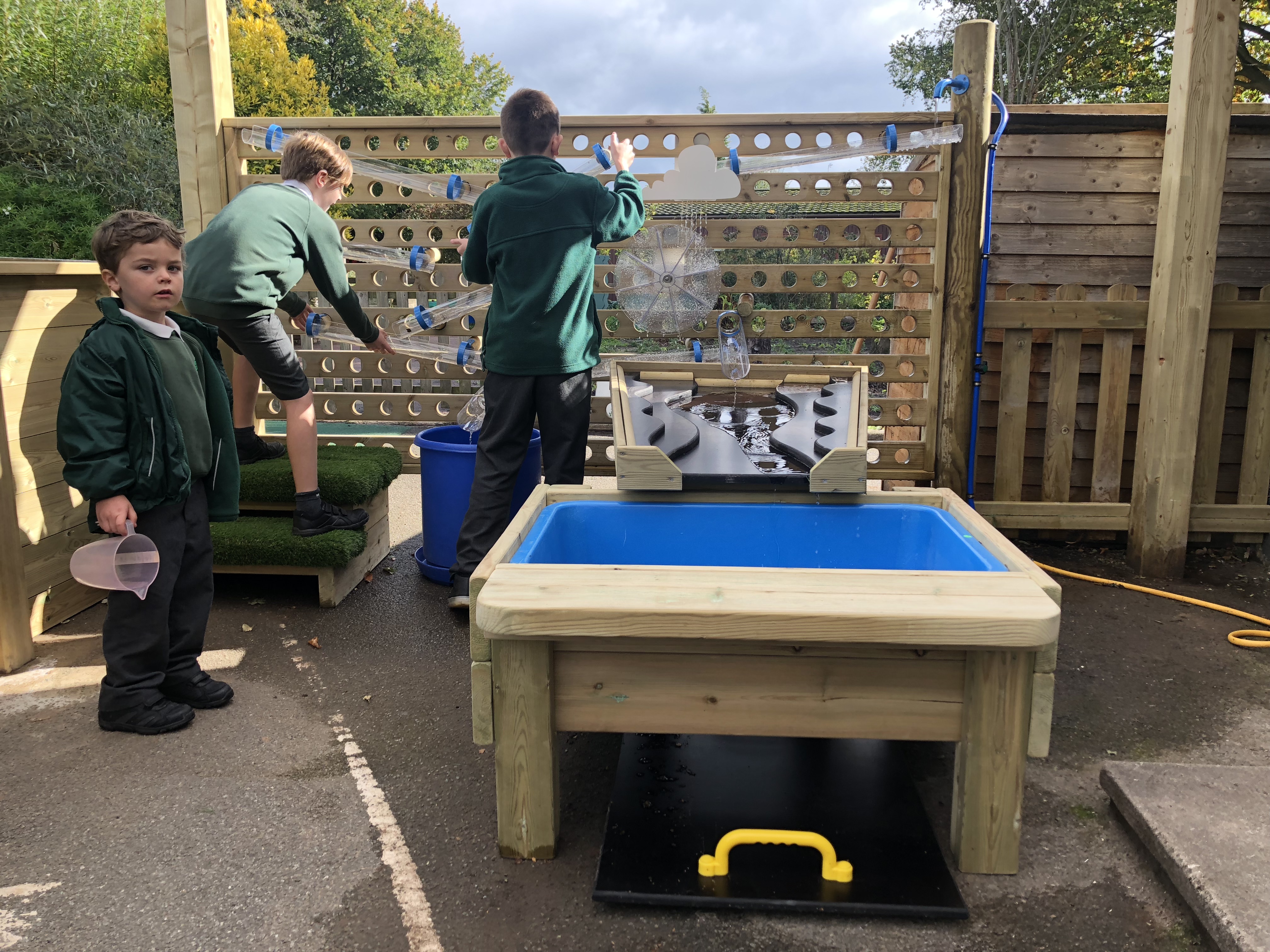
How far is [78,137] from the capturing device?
17016mm

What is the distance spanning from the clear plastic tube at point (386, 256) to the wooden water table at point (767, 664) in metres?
2.94

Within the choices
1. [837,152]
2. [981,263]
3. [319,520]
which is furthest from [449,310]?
[981,263]

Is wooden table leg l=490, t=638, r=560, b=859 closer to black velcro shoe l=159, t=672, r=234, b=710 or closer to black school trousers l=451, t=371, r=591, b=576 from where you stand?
black velcro shoe l=159, t=672, r=234, b=710

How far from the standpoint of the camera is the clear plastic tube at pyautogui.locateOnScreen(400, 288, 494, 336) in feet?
15.3

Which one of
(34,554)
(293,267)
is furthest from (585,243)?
(34,554)

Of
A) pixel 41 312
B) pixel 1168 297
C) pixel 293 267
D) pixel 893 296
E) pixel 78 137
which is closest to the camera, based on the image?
pixel 41 312

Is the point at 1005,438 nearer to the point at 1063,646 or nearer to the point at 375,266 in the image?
the point at 1063,646

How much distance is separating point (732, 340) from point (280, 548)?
7.50 ft

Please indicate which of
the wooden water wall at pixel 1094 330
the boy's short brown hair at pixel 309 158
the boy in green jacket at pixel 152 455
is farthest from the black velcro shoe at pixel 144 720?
the wooden water wall at pixel 1094 330

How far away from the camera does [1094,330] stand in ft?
15.0

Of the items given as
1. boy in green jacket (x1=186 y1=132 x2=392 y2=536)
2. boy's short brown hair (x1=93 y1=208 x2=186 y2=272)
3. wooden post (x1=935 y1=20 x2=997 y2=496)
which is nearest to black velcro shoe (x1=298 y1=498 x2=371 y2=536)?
boy in green jacket (x1=186 y1=132 x2=392 y2=536)

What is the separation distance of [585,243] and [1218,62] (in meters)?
2.90

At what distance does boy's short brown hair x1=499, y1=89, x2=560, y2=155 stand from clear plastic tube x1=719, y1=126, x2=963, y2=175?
1087mm

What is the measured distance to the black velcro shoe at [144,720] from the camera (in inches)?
107
